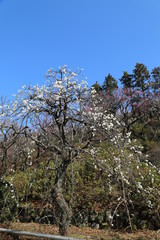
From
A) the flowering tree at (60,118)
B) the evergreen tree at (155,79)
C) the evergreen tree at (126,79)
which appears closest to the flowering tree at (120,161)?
the flowering tree at (60,118)

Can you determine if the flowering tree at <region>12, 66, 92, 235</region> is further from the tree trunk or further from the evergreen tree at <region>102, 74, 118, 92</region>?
the evergreen tree at <region>102, 74, 118, 92</region>

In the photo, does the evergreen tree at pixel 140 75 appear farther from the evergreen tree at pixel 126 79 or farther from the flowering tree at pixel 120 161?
the flowering tree at pixel 120 161

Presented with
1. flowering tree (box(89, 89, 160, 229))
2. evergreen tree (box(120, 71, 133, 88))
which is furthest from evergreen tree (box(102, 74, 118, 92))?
flowering tree (box(89, 89, 160, 229))

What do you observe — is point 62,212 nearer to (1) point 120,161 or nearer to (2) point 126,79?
(1) point 120,161

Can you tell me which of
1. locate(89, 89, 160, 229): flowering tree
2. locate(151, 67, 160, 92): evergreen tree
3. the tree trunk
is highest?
locate(151, 67, 160, 92): evergreen tree

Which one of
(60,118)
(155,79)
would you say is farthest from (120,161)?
(155,79)

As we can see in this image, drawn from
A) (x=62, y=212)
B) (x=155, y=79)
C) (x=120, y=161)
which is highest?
(x=155, y=79)

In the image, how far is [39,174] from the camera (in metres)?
6.72

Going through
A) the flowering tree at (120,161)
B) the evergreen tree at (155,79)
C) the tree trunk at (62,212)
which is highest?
the evergreen tree at (155,79)

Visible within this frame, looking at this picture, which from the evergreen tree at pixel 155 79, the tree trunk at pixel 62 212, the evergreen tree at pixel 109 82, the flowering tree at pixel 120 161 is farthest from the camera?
the evergreen tree at pixel 109 82

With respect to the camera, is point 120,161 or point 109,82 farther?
point 109,82

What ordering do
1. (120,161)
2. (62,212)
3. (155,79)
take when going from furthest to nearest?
(155,79), (62,212), (120,161)

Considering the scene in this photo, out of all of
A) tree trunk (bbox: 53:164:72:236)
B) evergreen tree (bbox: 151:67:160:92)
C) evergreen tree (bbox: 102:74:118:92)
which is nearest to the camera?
tree trunk (bbox: 53:164:72:236)

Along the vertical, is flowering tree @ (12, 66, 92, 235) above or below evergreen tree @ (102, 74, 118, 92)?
below
